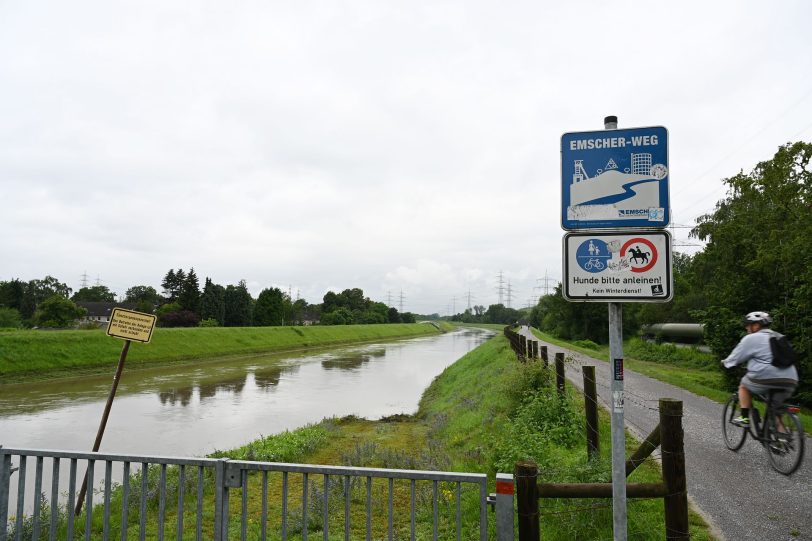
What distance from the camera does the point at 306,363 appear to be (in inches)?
1481

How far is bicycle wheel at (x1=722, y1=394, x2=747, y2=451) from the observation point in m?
7.13

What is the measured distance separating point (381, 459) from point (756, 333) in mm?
6306

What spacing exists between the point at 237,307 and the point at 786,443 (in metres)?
79.0

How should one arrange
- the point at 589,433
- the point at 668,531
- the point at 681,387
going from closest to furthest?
the point at 668,531, the point at 589,433, the point at 681,387

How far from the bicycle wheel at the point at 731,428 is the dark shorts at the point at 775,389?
1077mm

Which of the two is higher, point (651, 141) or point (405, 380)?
point (651, 141)

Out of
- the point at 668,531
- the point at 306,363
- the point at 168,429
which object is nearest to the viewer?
the point at 668,531

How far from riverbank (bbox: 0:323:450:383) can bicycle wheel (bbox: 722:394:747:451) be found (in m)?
30.7

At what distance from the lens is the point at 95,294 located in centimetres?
11156

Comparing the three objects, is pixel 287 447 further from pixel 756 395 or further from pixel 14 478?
pixel 756 395

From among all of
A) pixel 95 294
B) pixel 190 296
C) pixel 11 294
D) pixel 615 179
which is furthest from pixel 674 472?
pixel 95 294

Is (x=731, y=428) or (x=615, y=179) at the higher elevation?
(x=615, y=179)

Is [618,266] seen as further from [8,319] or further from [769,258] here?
[8,319]

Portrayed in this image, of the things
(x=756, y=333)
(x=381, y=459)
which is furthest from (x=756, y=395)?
(x=381, y=459)
